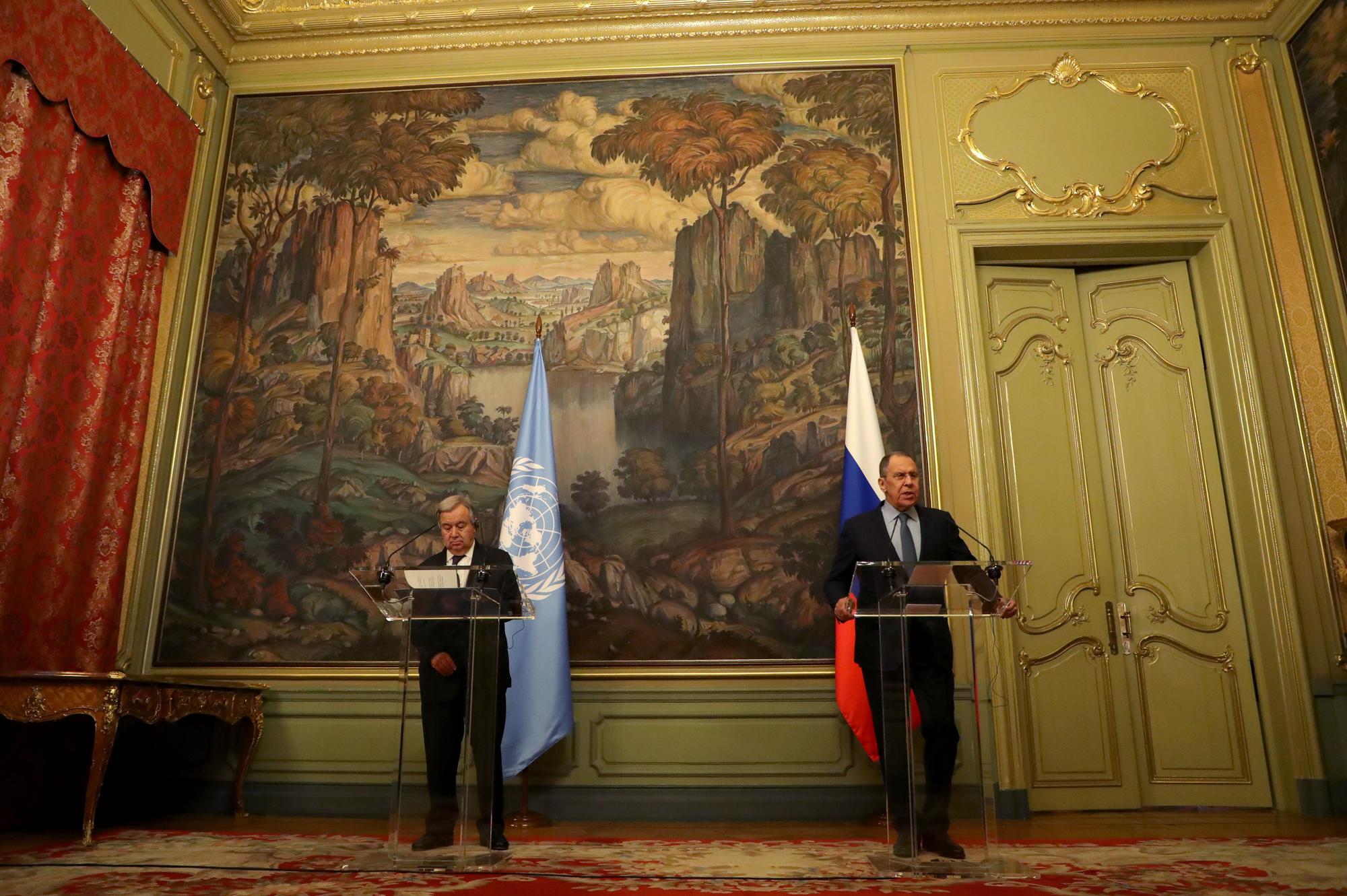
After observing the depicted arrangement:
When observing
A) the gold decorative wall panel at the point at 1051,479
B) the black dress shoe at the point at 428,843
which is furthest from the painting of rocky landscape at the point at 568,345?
the black dress shoe at the point at 428,843

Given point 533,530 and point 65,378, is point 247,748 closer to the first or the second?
point 533,530

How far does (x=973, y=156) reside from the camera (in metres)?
6.09

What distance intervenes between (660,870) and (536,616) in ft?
6.23

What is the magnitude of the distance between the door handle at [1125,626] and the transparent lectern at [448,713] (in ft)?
12.1

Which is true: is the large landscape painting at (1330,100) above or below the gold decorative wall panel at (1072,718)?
above

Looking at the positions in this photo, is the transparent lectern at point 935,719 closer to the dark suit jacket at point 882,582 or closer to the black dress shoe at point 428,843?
the dark suit jacket at point 882,582

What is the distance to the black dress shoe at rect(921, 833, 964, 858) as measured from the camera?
120 inches

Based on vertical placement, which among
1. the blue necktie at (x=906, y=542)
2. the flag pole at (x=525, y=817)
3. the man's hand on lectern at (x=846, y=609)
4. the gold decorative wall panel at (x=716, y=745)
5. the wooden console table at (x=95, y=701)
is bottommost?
the flag pole at (x=525, y=817)

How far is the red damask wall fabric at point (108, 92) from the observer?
185 inches

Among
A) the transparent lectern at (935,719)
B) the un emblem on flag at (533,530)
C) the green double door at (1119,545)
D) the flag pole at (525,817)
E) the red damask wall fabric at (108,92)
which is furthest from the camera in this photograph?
the green double door at (1119,545)

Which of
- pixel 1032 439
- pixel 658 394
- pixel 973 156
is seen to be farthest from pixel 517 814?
pixel 973 156

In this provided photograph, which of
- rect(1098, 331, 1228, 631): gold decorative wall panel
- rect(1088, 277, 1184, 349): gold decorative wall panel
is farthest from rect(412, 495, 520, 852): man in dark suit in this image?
rect(1088, 277, 1184, 349): gold decorative wall panel

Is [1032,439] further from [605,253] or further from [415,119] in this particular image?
[415,119]

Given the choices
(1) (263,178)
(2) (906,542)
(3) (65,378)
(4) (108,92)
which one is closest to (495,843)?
(2) (906,542)
